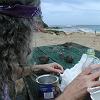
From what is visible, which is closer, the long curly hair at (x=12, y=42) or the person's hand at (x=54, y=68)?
the long curly hair at (x=12, y=42)

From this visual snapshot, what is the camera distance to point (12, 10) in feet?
4.78

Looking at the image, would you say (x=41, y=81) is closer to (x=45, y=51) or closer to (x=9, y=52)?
(x=9, y=52)

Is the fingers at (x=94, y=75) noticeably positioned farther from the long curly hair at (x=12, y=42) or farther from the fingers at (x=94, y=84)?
the long curly hair at (x=12, y=42)

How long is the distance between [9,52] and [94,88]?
18.1 inches

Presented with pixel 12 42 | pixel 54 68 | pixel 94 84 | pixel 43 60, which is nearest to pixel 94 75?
pixel 94 84

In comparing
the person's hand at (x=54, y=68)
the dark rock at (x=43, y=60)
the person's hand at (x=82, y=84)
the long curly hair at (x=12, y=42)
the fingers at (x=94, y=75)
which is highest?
the long curly hair at (x=12, y=42)

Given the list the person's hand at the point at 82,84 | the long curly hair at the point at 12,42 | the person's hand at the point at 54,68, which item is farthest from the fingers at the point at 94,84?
the person's hand at the point at 54,68

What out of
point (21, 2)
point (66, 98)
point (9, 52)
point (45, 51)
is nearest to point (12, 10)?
point (21, 2)

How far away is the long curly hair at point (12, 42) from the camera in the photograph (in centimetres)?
145

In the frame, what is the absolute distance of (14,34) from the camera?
1484 mm

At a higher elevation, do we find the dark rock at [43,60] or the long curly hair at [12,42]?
the long curly hair at [12,42]

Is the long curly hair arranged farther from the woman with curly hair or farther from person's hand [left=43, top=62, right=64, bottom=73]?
person's hand [left=43, top=62, right=64, bottom=73]

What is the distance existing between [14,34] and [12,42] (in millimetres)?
42

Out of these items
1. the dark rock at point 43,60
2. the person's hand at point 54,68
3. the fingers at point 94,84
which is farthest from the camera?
the dark rock at point 43,60
